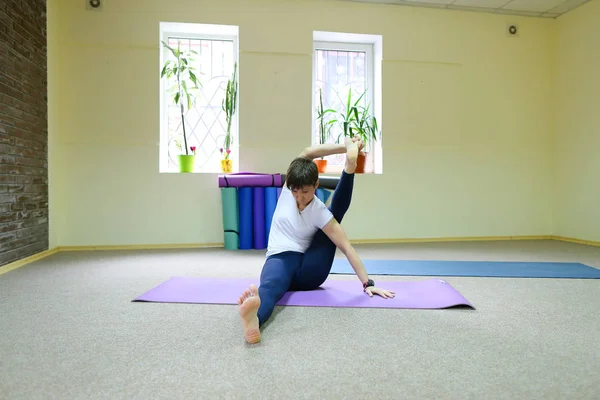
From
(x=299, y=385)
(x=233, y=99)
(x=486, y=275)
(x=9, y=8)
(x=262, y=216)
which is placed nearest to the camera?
(x=299, y=385)

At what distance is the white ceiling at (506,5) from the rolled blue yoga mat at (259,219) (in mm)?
2344

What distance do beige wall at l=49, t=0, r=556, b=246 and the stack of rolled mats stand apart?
33 cm

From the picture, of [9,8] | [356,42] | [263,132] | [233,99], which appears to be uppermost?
[356,42]

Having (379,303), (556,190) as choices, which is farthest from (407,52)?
(379,303)

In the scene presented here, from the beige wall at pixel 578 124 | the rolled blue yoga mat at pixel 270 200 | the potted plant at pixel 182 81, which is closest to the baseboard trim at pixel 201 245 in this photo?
the beige wall at pixel 578 124

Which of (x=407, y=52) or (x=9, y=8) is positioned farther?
(x=407, y=52)

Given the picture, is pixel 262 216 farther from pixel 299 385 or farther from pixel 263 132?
pixel 299 385

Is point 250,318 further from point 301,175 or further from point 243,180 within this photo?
point 243,180

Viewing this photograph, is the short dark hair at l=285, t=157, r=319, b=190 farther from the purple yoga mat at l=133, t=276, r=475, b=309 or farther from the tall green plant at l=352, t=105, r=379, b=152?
the tall green plant at l=352, t=105, r=379, b=152

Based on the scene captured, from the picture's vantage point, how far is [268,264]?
6.29ft

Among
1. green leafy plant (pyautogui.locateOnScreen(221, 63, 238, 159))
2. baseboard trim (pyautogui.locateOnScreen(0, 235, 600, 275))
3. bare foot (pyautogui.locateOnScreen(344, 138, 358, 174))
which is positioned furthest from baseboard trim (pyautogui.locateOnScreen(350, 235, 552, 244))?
bare foot (pyautogui.locateOnScreen(344, 138, 358, 174))

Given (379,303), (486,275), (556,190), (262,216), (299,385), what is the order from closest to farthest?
(299,385)
(379,303)
(486,275)
(262,216)
(556,190)

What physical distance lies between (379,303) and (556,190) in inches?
149

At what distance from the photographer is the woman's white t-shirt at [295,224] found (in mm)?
1921
